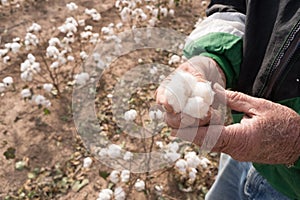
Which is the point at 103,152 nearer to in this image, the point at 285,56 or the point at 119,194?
the point at 119,194

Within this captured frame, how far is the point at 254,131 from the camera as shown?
73cm

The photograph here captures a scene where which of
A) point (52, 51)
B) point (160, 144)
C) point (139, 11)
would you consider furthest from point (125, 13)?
point (160, 144)

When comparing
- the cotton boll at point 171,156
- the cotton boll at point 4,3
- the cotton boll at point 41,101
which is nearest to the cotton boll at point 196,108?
the cotton boll at point 171,156

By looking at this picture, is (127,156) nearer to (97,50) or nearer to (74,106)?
(74,106)

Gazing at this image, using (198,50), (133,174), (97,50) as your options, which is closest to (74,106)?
(97,50)

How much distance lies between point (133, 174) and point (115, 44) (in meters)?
0.89

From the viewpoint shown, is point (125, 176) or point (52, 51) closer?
point (125, 176)

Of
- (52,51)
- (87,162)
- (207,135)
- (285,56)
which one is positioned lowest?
(87,162)

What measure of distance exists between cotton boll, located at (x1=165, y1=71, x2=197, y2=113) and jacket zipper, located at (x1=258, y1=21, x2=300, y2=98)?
188mm

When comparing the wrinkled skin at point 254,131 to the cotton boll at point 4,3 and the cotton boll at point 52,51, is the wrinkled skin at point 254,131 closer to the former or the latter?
the cotton boll at point 52,51

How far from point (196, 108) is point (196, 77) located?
0.13m

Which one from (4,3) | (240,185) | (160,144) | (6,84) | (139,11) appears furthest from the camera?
(4,3)

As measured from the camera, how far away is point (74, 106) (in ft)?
7.00

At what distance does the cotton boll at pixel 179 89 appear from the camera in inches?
27.9
